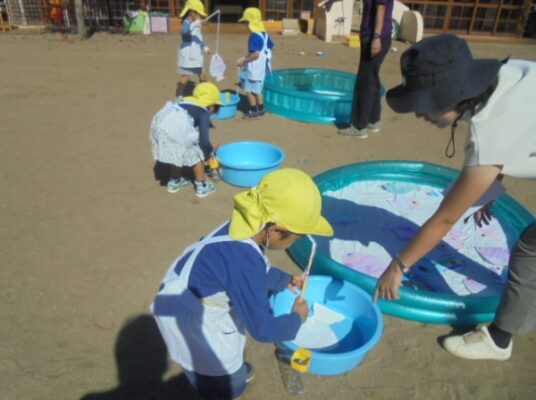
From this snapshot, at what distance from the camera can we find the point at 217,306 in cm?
163

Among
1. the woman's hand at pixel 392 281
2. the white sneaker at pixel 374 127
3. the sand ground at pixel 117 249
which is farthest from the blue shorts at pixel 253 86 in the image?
the woman's hand at pixel 392 281

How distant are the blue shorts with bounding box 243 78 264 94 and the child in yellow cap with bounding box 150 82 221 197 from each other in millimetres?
2007

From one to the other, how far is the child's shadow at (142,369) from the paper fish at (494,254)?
227 cm

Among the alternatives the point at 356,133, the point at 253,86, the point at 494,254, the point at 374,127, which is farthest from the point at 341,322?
the point at 253,86

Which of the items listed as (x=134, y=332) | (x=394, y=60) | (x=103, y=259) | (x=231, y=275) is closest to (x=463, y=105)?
(x=231, y=275)

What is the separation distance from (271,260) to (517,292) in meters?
1.55

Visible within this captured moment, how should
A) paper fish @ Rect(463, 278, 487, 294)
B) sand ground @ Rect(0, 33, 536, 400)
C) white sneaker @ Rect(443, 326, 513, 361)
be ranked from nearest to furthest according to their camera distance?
sand ground @ Rect(0, 33, 536, 400) < white sneaker @ Rect(443, 326, 513, 361) < paper fish @ Rect(463, 278, 487, 294)

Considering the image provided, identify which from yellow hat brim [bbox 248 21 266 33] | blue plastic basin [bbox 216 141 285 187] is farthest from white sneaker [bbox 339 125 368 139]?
yellow hat brim [bbox 248 21 266 33]

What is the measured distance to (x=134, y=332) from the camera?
2.48 meters

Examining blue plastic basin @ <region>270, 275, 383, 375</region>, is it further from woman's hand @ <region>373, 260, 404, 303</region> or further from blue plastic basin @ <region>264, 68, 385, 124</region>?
blue plastic basin @ <region>264, 68, 385, 124</region>

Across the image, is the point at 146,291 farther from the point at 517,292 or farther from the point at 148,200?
the point at 517,292

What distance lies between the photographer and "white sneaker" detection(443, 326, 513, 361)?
234cm

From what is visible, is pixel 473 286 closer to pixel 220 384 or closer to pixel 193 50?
pixel 220 384

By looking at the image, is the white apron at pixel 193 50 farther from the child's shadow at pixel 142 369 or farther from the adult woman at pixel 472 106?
the adult woman at pixel 472 106
